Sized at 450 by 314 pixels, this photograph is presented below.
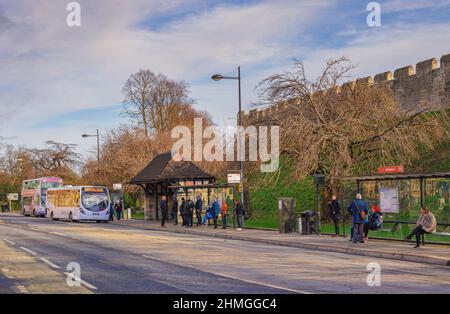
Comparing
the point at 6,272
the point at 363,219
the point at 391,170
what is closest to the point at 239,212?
the point at 363,219

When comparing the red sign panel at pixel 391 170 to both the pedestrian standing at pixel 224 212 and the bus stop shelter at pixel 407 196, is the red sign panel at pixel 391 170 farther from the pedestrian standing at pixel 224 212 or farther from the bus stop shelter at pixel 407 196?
the pedestrian standing at pixel 224 212

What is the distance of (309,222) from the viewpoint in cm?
2959

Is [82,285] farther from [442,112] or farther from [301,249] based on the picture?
[442,112]

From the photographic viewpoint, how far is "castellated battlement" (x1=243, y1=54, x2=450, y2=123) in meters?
41.3

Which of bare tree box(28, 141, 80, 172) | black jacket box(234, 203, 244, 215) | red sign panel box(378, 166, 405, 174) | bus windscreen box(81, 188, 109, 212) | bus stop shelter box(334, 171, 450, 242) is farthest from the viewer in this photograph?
bare tree box(28, 141, 80, 172)

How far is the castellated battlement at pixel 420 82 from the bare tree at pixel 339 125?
5.38m

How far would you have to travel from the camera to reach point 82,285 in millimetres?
12773

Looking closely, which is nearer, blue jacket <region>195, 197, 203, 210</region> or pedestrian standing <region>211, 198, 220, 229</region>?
pedestrian standing <region>211, 198, 220, 229</region>

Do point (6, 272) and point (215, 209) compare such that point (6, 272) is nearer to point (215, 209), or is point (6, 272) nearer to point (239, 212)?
point (239, 212)

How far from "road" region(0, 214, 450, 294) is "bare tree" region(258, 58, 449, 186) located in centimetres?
1009

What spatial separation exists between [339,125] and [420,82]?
41.8 feet

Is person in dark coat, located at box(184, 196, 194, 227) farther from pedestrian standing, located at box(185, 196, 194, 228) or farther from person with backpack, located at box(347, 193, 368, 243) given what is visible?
person with backpack, located at box(347, 193, 368, 243)

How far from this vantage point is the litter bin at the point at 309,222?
29.4 m

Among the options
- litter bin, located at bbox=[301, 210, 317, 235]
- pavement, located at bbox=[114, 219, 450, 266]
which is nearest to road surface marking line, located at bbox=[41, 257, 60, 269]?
pavement, located at bbox=[114, 219, 450, 266]
